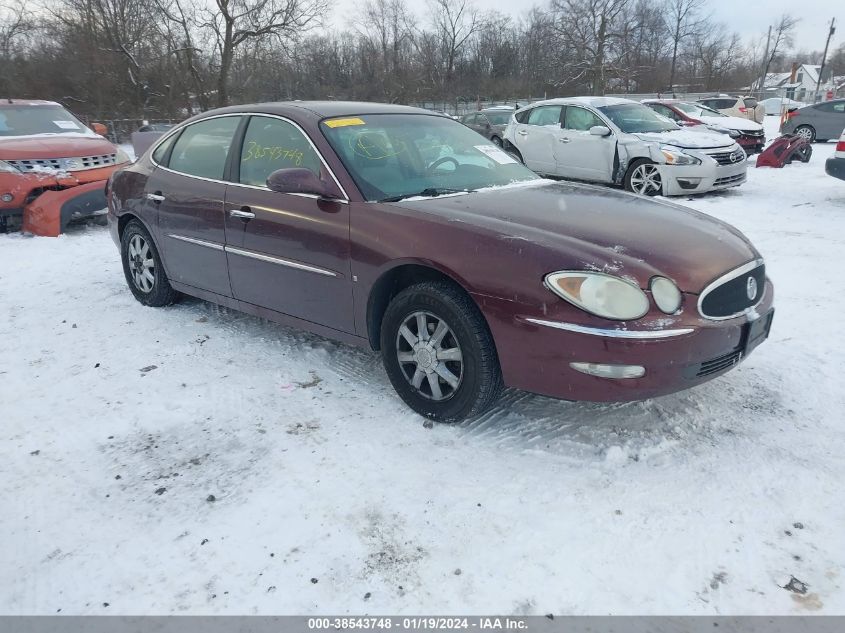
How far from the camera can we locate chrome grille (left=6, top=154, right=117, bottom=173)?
24.5 ft

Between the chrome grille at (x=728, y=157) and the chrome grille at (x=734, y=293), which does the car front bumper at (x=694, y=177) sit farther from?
the chrome grille at (x=734, y=293)

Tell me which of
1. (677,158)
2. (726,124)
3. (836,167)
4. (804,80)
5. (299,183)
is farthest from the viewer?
(804,80)

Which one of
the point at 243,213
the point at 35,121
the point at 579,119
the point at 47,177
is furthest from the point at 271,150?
the point at 579,119

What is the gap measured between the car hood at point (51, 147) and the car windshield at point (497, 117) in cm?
1190

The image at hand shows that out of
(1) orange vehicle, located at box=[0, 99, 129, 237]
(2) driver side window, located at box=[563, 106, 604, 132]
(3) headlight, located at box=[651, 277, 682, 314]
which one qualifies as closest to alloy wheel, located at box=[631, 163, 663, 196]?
(2) driver side window, located at box=[563, 106, 604, 132]

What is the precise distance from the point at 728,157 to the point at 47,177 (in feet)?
32.2

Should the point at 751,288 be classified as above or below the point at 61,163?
below

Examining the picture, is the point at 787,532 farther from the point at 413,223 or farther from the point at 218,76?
the point at 218,76

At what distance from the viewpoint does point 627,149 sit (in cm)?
935

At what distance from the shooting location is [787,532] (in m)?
2.34

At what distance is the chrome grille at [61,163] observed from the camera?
7.45 meters

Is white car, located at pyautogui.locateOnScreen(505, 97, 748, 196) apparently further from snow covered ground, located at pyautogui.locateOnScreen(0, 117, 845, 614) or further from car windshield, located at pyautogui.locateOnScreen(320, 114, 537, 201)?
car windshield, located at pyautogui.locateOnScreen(320, 114, 537, 201)

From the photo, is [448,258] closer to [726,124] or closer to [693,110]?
[693,110]
